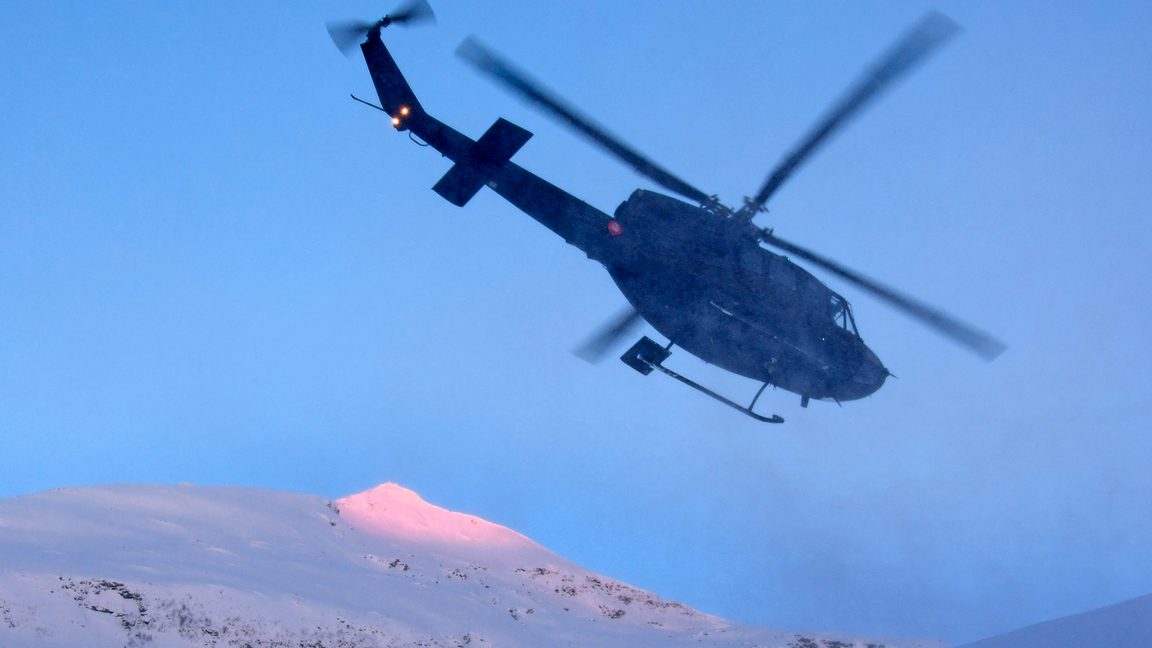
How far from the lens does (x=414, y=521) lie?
2747 cm

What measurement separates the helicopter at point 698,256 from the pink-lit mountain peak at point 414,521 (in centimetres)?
1630

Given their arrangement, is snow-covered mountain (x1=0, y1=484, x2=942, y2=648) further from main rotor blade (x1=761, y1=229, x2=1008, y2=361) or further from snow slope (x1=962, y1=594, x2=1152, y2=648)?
main rotor blade (x1=761, y1=229, x2=1008, y2=361)

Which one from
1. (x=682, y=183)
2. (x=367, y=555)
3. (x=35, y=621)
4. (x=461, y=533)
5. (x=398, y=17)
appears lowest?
(x=35, y=621)

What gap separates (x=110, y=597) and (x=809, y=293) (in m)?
13.7

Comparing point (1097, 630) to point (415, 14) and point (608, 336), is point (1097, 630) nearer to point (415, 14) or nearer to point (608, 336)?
point (608, 336)

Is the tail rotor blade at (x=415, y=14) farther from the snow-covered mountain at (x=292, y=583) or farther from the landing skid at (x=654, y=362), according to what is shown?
the snow-covered mountain at (x=292, y=583)

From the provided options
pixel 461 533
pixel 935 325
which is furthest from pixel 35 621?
pixel 461 533

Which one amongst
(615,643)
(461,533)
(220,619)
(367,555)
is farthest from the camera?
(461,533)

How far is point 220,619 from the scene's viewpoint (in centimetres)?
1242

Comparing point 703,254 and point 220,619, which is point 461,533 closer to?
point 220,619

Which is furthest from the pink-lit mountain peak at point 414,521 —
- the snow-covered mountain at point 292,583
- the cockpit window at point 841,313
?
the cockpit window at point 841,313

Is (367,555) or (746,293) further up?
(746,293)

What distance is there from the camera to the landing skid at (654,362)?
41.1 ft

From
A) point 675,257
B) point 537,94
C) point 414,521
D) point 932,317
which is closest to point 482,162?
point 537,94
